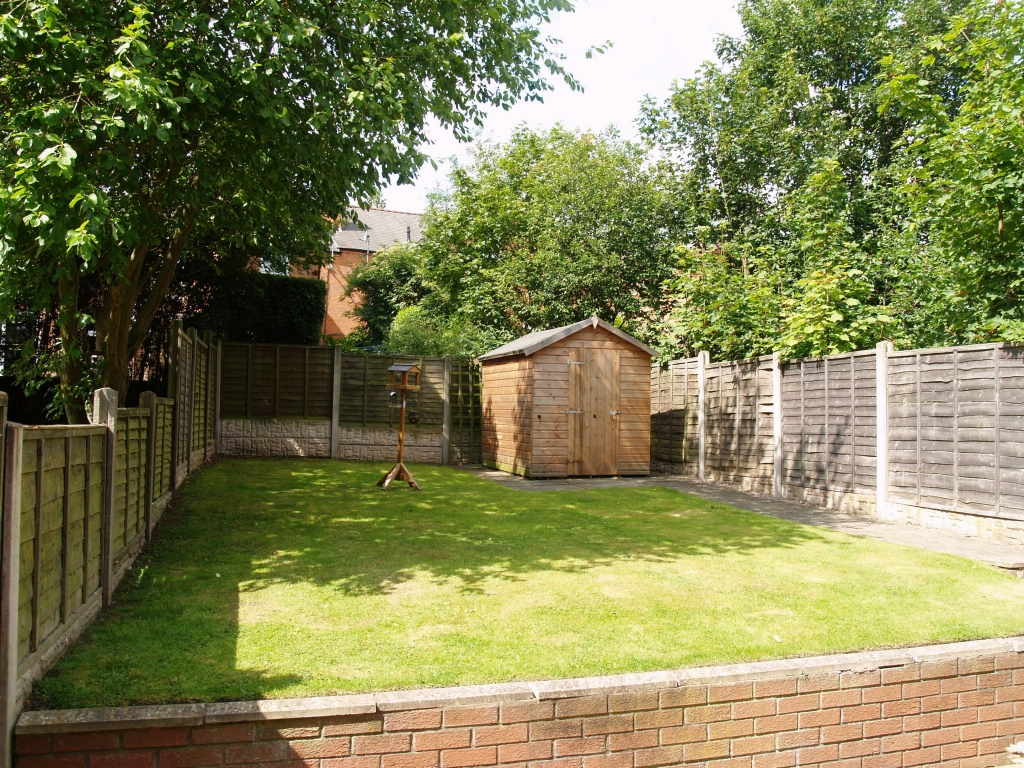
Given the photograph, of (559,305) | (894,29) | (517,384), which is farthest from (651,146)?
(517,384)

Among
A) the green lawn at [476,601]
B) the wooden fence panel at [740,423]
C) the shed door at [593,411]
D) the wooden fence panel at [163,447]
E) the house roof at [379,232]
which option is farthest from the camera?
the house roof at [379,232]

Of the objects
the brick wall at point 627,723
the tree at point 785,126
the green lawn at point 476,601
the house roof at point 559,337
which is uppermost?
the tree at point 785,126

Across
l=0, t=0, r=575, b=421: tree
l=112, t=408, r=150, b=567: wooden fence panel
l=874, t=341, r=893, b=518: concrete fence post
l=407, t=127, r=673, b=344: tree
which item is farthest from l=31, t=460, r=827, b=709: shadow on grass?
l=407, t=127, r=673, b=344: tree

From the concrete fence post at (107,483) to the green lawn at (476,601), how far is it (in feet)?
0.72

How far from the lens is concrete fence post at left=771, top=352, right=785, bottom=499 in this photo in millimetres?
10828

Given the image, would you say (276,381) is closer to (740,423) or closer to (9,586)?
(740,423)

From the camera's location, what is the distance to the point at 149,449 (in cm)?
643

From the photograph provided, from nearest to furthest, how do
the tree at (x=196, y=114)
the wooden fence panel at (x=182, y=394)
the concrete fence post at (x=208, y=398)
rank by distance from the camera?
1. the tree at (x=196, y=114)
2. the wooden fence panel at (x=182, y=394)
3. the concrete fence post at (x=208, y=398)

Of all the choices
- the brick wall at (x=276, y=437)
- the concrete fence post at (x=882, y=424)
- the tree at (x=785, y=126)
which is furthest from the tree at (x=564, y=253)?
the concrete fence post at (x=882, y=424)

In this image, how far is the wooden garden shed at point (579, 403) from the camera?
41.9 ft

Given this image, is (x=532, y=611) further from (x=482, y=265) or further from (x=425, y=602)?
(x=482, y=265)

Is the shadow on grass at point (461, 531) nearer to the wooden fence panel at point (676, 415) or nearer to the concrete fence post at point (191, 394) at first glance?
the concrete fence post at point (191, 394)

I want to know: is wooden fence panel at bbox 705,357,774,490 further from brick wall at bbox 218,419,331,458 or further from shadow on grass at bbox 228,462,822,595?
brick wall at bbox 218,419,331,458

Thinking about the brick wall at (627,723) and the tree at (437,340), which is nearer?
the brick wall at (627,723)
